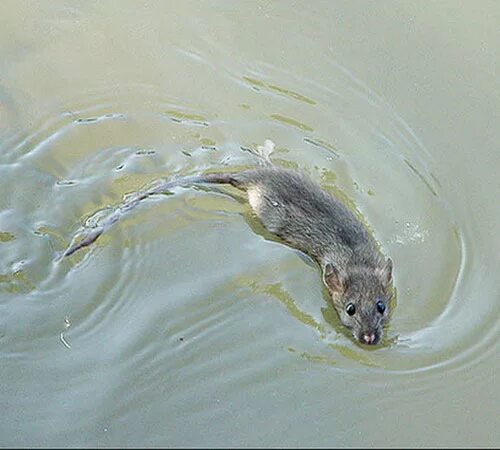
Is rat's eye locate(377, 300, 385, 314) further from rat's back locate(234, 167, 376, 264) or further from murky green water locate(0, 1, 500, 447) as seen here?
rat's back locate(234, 167, 376, 264)

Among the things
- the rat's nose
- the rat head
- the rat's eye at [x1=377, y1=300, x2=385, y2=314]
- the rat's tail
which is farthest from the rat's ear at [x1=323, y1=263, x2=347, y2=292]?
the rat's tail

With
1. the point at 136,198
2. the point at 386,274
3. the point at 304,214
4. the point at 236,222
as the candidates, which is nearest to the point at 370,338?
the point at 386,274

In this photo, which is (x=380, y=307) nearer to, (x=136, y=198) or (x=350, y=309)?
(x=350, y=309)

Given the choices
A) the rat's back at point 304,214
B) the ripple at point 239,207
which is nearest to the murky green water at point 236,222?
the ripple at point 239,207

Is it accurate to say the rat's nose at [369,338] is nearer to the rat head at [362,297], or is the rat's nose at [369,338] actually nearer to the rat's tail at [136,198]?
the rat head at [362,297]

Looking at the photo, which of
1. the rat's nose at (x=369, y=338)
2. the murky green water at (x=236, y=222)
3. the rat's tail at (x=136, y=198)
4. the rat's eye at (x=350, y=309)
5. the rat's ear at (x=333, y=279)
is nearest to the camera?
the murky green water at (x=236, y=222)

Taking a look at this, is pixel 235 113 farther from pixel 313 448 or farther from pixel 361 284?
pixel 313 448

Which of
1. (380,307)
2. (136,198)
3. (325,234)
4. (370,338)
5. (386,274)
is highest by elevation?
(136,198)
